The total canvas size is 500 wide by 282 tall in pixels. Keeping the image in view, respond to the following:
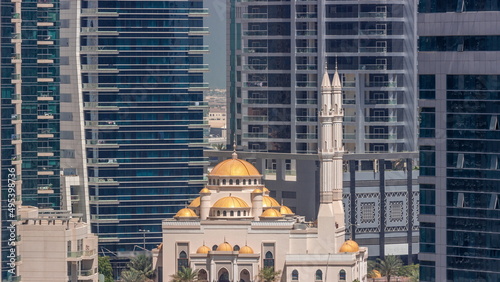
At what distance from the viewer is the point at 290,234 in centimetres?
19162

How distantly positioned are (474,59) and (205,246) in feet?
220

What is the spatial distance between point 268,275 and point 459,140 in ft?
201

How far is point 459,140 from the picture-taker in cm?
13000

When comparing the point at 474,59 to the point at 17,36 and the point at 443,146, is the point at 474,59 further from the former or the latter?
the point at 17,36

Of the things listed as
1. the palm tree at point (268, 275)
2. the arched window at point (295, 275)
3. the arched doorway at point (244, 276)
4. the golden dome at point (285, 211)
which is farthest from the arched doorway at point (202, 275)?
the golden dome at point (285, 211)

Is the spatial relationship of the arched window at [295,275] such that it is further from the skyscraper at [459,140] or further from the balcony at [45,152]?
the skyscraper at [459,140]

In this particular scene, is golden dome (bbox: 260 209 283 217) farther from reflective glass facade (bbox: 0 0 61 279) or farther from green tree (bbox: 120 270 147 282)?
reflective glass facade (bbox: 0 0 61 279)

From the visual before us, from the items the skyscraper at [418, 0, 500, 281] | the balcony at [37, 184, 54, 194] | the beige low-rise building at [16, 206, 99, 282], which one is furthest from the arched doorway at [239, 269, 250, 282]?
the skyscraper at [418, 0, 500, 281]

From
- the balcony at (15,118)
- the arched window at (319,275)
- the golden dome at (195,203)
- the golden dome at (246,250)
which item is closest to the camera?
the balcony at (15,118)

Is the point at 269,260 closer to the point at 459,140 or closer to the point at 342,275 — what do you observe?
the point at 342,275

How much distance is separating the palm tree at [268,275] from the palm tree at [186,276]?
4760 mm

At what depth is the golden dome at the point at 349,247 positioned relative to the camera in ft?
627

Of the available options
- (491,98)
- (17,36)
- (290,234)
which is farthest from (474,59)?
(290,234)

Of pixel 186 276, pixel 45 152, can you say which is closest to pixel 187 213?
pixel 186 276
